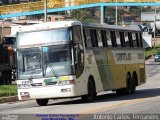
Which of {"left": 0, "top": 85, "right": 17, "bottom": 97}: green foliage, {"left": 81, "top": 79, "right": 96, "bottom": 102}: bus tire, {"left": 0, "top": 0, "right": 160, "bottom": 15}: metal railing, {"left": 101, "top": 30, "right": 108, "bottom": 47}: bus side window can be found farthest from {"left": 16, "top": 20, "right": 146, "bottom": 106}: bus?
{"left": 0, "top": 0, "right": 160, "bottom": 15}: metal railing

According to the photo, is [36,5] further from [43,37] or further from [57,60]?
[57,60]

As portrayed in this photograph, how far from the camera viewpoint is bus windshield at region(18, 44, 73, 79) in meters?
20.8

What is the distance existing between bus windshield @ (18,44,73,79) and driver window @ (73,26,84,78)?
1.10ft

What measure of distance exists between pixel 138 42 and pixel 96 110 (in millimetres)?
13093

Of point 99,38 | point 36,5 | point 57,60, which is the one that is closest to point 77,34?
point 57,60

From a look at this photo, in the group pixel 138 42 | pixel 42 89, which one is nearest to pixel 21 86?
pixel 42 89

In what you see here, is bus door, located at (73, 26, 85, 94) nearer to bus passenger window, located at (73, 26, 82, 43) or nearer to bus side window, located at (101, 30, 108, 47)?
bus passenger window, located at (73, 26, 82, 43)

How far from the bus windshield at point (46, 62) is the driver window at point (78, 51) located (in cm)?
34

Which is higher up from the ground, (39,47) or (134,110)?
(39,47)

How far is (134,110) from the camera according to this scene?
1756 cm

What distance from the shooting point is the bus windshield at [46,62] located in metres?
20.8

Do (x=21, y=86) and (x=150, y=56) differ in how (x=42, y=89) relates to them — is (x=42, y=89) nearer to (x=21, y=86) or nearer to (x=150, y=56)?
(x=21, y=86)

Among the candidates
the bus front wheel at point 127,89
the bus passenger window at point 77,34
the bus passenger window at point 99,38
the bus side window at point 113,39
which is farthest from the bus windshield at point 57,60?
the bus front wheel at point 127,89

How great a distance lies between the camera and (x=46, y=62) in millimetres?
20938
